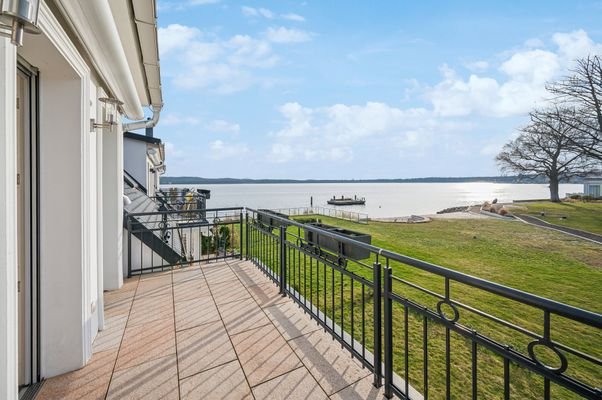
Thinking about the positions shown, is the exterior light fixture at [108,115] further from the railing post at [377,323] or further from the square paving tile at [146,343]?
the railing post at [377,323]

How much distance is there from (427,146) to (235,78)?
75.2 ft

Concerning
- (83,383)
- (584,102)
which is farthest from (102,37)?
(584,102)

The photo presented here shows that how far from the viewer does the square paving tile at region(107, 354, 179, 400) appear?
6.70 ft

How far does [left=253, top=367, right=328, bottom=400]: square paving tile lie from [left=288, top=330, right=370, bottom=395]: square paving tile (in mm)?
63

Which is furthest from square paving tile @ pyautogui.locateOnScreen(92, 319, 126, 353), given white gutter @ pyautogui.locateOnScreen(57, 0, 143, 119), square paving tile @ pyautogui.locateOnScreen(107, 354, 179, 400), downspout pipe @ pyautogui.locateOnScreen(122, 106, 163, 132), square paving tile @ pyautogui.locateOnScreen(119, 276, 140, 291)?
downspout pipe @ pyautogui.locateOnScreen(122, 106, 163, 132)

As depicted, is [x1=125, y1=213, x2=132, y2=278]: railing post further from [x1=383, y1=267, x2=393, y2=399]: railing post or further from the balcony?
[x1=383, y1=267, x2=393, y2=399]: railing post

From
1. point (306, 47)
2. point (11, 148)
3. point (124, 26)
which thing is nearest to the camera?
point (11, 148)

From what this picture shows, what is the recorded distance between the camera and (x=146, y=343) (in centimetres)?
270

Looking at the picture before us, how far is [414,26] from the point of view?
24.5ft

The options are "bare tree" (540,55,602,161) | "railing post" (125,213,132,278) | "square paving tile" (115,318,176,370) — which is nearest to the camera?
"square paving tile" (115,318,176,370)

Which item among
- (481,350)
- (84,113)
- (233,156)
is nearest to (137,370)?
(84,113)

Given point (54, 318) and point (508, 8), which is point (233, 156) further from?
point (54, 318)

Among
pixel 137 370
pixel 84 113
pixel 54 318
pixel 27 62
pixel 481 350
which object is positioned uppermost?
pixel 27 62

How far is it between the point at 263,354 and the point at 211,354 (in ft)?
1.48
